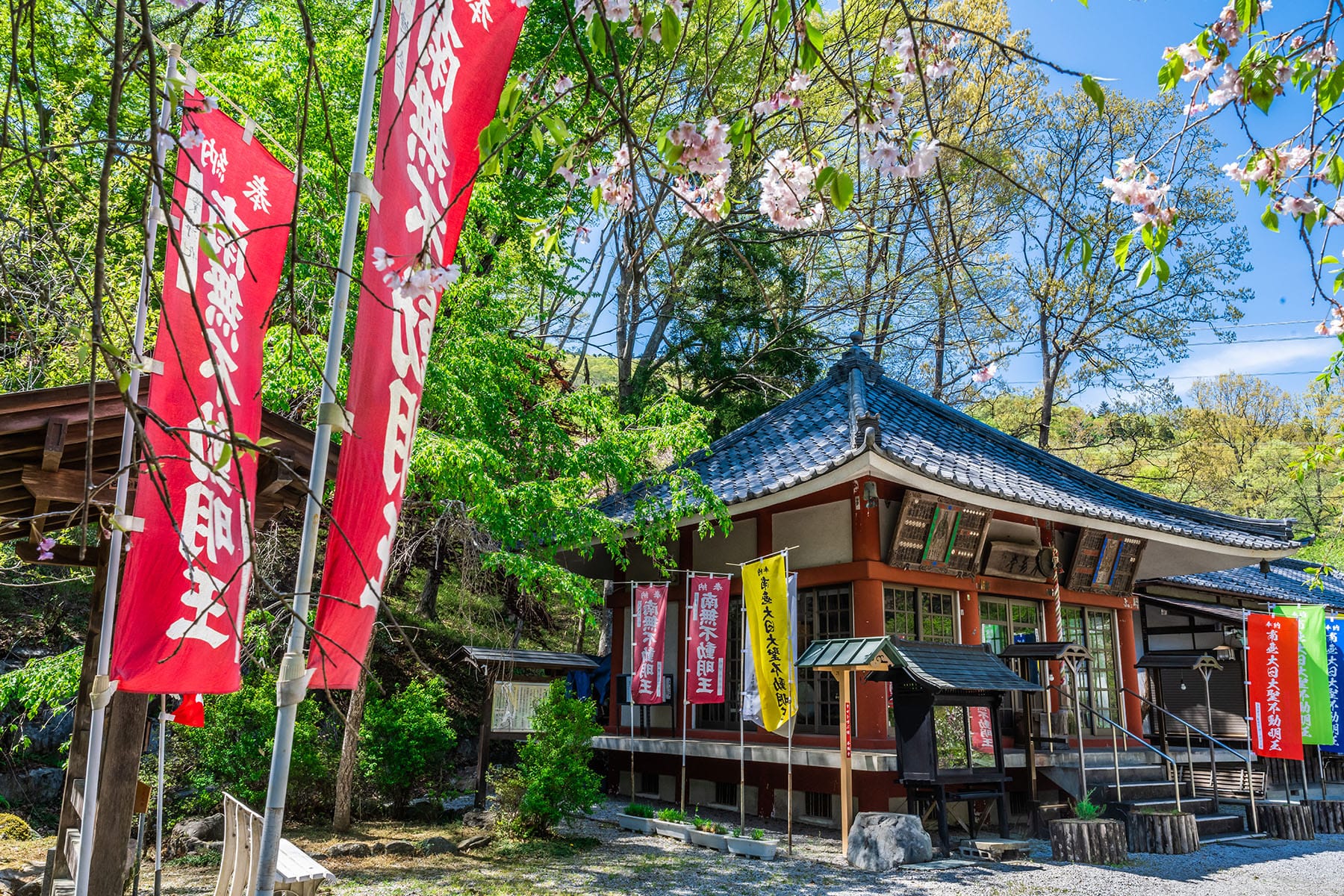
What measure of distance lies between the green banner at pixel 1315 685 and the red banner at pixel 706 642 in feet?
24.5

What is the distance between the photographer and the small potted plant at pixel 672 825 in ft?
32.9

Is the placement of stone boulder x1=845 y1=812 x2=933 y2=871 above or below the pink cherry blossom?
below

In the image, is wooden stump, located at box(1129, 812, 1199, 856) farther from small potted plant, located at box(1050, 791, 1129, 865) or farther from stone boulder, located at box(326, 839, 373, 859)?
stone boulder, located at box(326, 839, 373, 859)

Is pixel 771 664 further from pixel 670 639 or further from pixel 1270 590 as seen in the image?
pixel 1270 590

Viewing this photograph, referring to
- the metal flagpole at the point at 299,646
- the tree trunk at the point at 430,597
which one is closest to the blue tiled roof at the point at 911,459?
the tree trunk at the point at 430,597

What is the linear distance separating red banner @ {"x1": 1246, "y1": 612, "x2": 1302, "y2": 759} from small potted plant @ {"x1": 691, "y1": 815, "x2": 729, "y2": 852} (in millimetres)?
7003

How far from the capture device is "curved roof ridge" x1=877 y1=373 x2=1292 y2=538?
1325 centimetres

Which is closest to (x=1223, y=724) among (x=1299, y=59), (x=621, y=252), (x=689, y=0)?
(x=621, y=252)

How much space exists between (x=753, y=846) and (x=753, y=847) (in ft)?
0.05

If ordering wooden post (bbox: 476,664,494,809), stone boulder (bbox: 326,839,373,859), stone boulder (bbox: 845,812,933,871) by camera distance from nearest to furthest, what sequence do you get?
1. stone boulder (bbox: 845,812,933,871)
2. stone boulder (bbox: 326,839,373,859)
3. wooden post (bbox: 476,664,494,809)

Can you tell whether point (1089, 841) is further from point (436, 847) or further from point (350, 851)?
point (350, 851)

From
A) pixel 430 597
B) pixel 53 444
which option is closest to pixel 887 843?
pixel 53 444

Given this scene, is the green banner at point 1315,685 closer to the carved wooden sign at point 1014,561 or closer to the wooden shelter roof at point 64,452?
the carved wooden sign at point 1014,561

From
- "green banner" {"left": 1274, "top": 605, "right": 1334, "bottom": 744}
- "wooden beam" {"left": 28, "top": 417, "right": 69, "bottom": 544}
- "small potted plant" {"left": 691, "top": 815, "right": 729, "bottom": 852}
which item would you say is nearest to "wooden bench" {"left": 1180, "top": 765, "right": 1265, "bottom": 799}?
"green banner" {"left": 1274, "top": 605, "right": 1334, "bottom": 744}
